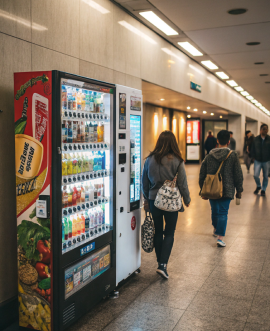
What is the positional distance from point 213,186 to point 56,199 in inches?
110

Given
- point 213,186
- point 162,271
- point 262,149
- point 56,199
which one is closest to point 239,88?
point 262,149

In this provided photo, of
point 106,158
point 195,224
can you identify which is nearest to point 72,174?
point 106,158

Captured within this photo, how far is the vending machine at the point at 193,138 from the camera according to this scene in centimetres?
1967

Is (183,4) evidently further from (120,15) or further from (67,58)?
(67,58)

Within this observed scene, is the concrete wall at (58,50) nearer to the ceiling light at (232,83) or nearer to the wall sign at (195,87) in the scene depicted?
the wall sign at (195,87)

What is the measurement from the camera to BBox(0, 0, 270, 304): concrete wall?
3.09m

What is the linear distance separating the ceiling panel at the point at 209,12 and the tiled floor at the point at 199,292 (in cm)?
348

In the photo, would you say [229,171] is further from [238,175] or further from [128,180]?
[128,180]

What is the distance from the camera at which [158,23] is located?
6.16m

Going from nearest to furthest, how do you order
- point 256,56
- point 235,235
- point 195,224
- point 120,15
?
point 120,15, point 235,235, point 195,224, point 256,56

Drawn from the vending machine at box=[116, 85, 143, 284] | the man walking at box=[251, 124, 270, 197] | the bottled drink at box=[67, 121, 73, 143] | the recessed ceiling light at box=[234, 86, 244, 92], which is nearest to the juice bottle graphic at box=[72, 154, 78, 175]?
the bottled drink at box=[67, 121, 73, 143]

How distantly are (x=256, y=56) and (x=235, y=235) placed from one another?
493cm

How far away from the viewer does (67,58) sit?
12.9ft

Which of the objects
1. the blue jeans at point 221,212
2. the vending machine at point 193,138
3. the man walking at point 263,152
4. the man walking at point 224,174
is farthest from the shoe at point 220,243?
the vending machine at point 193,138
